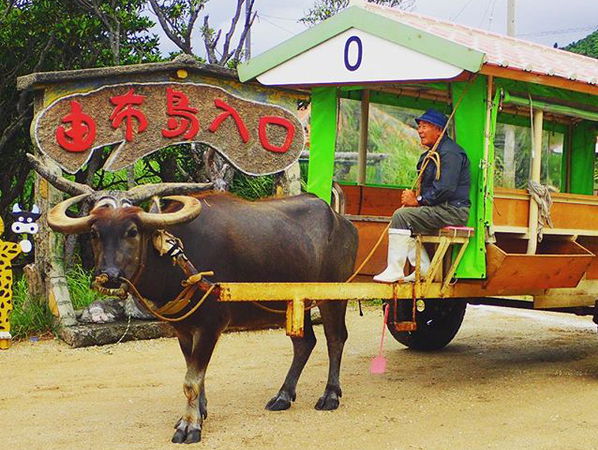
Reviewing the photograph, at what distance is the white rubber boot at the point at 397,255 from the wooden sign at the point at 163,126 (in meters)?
A: 3.10

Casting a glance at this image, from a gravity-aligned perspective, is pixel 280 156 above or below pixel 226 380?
above

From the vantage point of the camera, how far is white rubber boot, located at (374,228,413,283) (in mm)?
5875

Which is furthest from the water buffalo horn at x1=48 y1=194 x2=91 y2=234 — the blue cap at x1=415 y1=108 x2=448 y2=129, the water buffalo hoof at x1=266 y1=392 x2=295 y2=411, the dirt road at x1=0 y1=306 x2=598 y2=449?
the blue cap at x1=415 y1=108 x2=448 y2=129

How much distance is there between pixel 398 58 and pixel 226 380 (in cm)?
283

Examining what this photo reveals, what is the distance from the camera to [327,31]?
640 cm

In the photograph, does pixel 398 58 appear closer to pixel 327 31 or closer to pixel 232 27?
pixel 327 31

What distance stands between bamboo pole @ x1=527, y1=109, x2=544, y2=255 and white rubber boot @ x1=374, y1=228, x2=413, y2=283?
3.22 ft

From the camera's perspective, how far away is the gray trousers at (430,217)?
19.3 feet

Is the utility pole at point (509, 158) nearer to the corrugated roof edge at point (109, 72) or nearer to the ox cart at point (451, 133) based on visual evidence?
the ox cart at point (451, 133)

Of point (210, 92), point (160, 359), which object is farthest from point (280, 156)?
point (160, 359)

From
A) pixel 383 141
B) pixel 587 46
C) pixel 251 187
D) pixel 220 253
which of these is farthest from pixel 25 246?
pixel 587 46

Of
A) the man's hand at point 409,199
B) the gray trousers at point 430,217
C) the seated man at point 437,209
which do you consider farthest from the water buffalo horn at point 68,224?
the man's hand at point 409,199

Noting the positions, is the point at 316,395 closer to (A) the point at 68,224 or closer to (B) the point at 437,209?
(B) the point at 437,209

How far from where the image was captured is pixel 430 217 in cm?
589
